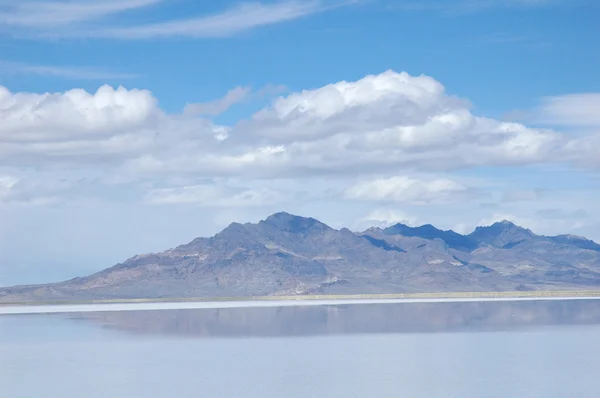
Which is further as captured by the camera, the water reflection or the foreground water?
the water reflection

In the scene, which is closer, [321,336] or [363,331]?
[321,336]

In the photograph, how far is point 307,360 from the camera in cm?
10381

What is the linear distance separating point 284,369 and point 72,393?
74.0 feet

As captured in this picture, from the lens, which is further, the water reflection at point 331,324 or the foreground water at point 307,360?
the water reflection at point 331,324

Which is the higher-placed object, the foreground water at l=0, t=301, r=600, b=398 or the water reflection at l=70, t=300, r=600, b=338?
the water reflection at l=70, t=300, r=600, b=338

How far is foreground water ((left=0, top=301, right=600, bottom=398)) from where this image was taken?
3226 inches

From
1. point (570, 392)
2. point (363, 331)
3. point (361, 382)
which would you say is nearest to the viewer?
point (570, 392)

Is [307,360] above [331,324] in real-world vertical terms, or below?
below

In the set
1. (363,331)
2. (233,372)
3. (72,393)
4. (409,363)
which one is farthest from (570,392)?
(363,331)

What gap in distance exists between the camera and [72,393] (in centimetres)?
8156

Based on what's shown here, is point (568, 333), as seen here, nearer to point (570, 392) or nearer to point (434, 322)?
point (434, 322)

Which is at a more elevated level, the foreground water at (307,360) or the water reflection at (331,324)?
the water reflection at (331,324)

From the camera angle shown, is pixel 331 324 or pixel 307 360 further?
pixel 331 324

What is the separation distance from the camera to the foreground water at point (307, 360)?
81938 mm
